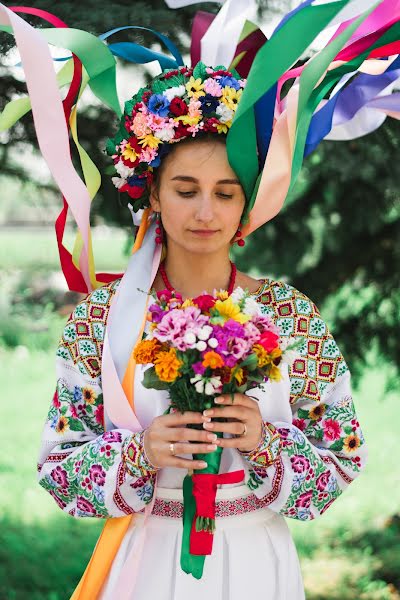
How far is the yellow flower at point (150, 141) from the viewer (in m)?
2.28

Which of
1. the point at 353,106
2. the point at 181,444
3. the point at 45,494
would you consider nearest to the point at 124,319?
the point at 181,444

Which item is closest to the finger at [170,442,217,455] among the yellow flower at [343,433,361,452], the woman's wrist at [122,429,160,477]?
the woman's wrist at [122,429,160,477]

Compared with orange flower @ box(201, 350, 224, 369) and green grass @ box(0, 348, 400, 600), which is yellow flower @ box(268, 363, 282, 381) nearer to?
orange flower @ box(201, 350, 224, 369)

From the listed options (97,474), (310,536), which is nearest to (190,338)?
(97,474)

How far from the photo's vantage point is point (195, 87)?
7.55 ft

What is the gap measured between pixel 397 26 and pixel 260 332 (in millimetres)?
824

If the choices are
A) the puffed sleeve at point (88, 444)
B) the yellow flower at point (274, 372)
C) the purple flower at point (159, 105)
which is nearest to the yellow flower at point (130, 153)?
the purple flower at point (159, 105)

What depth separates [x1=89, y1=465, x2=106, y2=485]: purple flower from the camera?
2.20 m

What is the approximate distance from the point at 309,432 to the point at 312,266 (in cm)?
170

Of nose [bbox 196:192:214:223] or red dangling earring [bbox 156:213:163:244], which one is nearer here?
nose [bbox 196:192:214:223]

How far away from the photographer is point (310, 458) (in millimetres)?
2240

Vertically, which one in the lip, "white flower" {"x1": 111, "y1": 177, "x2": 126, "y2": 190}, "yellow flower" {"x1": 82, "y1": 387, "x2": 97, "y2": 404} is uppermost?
"white flower" {"x1": 111, "y1": 177, "x2": 126, "y2": 190}

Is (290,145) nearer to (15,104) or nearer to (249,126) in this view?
(249,126)

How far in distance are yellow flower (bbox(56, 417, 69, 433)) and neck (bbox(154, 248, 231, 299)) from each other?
1.33 ft
